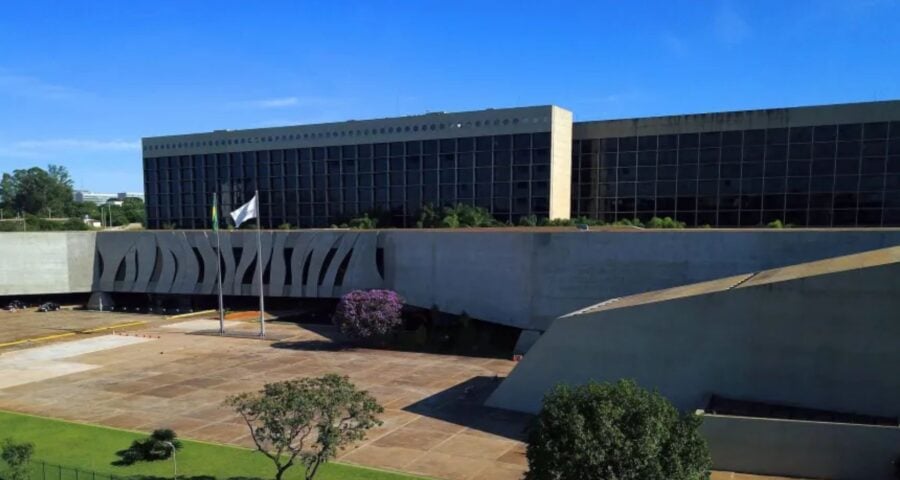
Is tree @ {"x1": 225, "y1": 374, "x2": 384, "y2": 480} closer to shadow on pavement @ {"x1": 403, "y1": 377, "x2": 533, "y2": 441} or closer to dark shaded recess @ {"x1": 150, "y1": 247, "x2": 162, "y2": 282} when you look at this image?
shadow on pavement @ {"x1": 403, "y1": 377, "x2": 533, "y2": 441}

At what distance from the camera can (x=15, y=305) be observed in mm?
62625

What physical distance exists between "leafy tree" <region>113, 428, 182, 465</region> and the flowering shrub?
1900 centimetres

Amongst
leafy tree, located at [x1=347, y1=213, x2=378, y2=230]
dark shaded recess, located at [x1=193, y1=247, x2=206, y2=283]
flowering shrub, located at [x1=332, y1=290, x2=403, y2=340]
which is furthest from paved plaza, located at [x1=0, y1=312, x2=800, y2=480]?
leafy tree, located at [x1=347, y1=213, x2=378, y2=230]

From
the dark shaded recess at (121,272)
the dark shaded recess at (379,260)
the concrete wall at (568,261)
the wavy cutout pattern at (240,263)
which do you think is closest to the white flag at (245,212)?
the wavy cutout pattern at (240,263)

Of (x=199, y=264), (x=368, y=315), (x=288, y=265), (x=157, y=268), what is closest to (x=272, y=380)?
(x=368, y=315)

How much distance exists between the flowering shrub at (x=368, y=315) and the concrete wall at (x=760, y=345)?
1738cm

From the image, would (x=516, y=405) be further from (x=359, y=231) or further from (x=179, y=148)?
(x=179, y=148)

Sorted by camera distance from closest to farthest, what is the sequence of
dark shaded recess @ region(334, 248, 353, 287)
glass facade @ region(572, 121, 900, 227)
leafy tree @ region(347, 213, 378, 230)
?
glass facade @ region(572, 121, 900, 227) → dark shaded recess @ region(334, 248, 353, 287) → leafy tree @ region(347, 213, 378, 230)

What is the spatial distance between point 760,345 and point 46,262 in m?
65.6

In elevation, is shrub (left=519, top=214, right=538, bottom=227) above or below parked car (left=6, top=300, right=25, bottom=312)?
above

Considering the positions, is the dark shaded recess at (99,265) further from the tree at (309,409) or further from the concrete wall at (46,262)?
the tree at (309,409)

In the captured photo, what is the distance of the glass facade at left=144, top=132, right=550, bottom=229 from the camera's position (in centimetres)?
5856

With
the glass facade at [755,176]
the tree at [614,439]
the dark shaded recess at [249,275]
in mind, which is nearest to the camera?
the tree at [614,439]

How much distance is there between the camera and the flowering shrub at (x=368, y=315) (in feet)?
134
